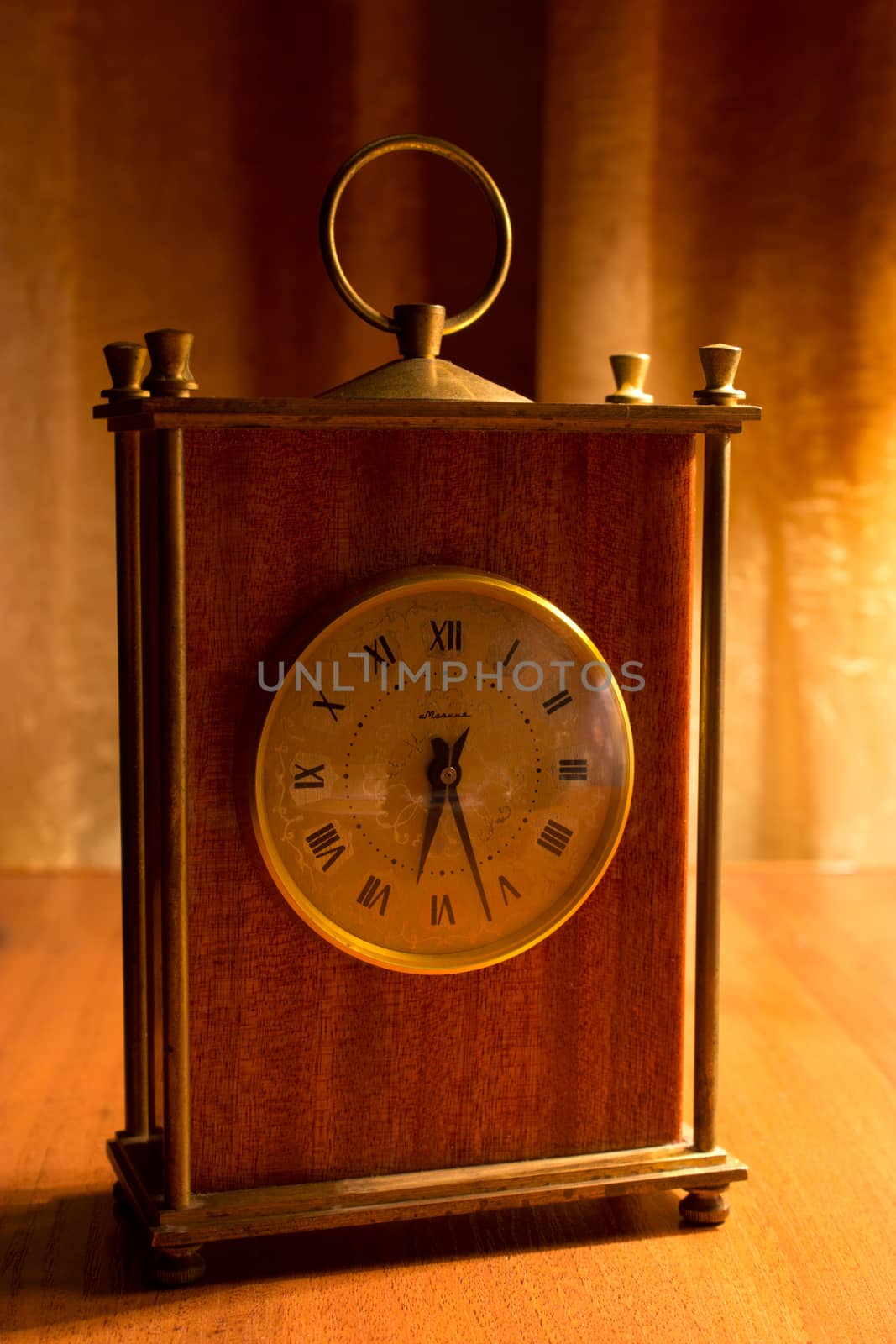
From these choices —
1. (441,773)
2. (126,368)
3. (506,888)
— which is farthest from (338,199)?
(506,888)

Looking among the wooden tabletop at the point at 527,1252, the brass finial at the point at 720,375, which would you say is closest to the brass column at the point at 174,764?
the wooden tabletop at the point at 527,1252

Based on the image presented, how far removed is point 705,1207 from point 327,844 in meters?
0.46

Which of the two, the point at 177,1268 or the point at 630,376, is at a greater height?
the point at 630,376

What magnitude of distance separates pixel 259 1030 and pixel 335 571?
0.36m

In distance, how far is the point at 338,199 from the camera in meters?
1.21

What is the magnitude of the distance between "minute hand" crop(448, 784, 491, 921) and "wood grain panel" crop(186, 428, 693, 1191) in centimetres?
7

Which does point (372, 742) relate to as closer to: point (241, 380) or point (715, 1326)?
point (715, 1326)

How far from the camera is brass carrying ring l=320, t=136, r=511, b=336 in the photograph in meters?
1.21

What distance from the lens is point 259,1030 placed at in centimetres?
123

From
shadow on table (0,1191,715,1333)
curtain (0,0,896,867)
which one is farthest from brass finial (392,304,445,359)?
curtain (0,0,896,867)

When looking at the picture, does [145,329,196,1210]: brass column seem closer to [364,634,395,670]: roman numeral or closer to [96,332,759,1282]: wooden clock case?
[96,332,759,1282]: wooden clock case

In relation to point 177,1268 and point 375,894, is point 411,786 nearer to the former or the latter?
point 375,894

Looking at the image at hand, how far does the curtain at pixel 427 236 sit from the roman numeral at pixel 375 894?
4.79ft

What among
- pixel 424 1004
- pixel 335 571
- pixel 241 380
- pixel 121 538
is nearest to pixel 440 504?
pixel 335 571
